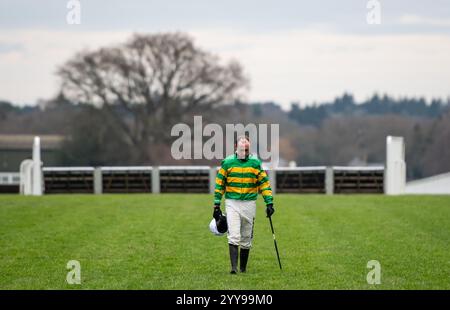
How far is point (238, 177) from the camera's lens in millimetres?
15961

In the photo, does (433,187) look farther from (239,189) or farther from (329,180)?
(239,189)

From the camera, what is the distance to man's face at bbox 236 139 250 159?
51.9 ft

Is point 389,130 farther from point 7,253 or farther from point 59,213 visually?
point 7,253

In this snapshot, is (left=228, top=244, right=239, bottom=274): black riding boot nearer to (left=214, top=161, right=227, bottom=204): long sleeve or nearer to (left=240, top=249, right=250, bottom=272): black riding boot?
(left=240, top=249, right=250, bottom=272): black riding boot

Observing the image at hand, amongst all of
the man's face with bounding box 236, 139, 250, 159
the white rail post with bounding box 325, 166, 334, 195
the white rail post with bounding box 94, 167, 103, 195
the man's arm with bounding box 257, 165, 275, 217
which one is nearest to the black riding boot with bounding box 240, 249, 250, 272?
the man's arm with bounding box 257, 165, 275, 217

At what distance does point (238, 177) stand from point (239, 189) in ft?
0.69

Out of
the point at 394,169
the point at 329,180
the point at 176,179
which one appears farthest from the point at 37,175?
the point at 394,169

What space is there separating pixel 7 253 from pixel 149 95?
63658mm

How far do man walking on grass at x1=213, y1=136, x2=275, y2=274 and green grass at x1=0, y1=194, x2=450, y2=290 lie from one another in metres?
0.58

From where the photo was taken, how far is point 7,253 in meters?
18.7

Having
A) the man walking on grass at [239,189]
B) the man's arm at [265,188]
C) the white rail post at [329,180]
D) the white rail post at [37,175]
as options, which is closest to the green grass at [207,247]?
the man walking on grass at [239,189]

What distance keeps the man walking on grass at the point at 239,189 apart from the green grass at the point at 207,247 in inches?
23.0

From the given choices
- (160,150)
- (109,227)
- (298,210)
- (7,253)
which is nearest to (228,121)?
(160,150)
